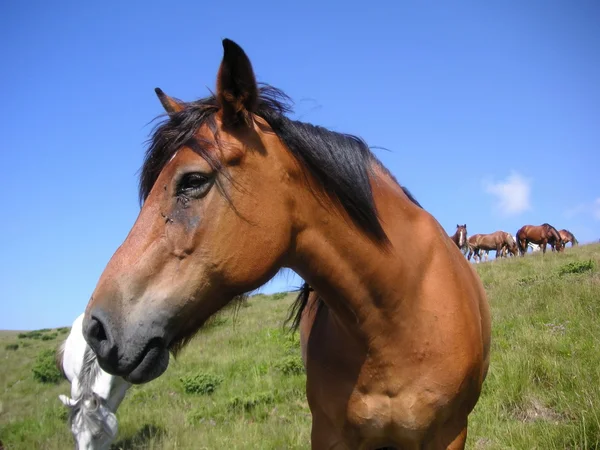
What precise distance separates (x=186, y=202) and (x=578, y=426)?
3263 millimetres

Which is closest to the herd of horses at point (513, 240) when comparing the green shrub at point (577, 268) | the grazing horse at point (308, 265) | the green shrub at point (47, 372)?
the green shrub at point (577, 268)

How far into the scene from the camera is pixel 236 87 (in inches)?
80.7

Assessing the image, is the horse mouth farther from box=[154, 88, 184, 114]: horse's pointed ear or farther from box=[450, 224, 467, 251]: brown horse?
box=[450, 224, 467, 251]: brown horse

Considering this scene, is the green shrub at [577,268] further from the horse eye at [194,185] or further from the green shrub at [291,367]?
the horse eye at [194,185]

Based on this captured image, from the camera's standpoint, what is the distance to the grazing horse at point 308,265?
1825mm

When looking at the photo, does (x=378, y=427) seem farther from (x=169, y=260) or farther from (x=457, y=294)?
(x=169, y=260)

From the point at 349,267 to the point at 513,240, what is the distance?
3671cm

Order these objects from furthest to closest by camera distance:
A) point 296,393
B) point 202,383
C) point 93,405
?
point 202,383 < point 296,393 < point 93,405

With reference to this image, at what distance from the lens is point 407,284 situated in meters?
2.27

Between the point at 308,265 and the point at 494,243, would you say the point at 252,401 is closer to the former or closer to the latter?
the point at 308,265

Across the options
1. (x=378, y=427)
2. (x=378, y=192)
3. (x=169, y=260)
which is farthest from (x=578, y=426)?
(x=169, y=260)

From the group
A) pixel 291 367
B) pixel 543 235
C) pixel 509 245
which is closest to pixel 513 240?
pixel 509 245

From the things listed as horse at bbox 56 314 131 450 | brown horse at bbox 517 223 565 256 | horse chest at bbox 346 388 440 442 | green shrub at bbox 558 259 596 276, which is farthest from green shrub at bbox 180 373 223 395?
brown horse at bbox 517 223 565 256

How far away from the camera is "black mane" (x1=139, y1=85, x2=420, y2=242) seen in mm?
2121
